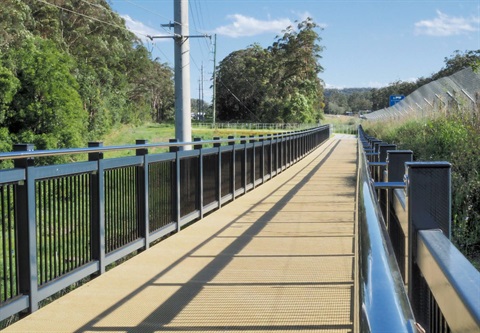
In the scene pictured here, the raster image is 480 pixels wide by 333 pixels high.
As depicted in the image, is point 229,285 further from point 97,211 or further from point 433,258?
point 433,258

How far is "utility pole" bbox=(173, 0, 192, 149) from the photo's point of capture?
18641 mm

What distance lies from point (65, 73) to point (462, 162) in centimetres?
4611

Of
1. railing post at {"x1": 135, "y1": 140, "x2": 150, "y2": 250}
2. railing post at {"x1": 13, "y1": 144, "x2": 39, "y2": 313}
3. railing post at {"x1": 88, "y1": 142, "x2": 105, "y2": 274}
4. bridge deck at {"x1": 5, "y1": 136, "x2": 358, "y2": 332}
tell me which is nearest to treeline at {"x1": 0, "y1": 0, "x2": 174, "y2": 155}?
bridge deck at {"x1": 5, "y1": 136, "x2": 358, "y2": 332}

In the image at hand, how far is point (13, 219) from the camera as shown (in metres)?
4.85

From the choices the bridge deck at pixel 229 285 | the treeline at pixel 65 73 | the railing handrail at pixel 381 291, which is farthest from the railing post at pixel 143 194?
the treeline at pixel 65 73

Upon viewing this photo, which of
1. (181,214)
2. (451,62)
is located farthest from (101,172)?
(451,62)

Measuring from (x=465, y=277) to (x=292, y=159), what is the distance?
2417 cm

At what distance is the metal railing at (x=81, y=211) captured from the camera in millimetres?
4781

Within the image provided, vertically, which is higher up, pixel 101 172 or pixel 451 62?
pixel 451 62

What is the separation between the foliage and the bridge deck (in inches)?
46.8

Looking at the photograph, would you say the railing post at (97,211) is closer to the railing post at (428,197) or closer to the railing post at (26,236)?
the railing post at (26,236)

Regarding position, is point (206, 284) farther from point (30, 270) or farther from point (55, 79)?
point (55, 79)

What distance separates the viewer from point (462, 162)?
771cm

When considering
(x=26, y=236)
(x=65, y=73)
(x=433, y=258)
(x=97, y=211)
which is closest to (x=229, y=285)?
(x=97, y=211)
